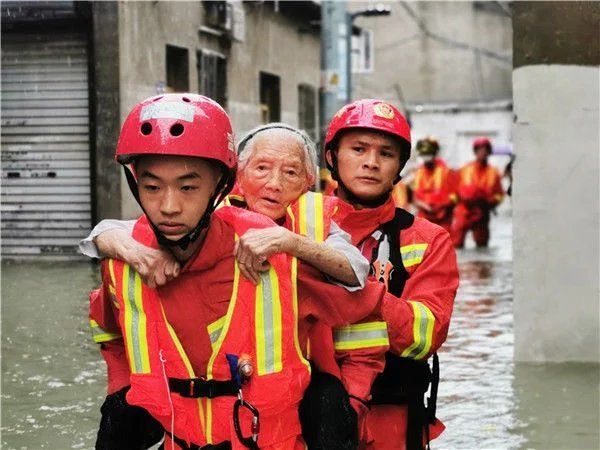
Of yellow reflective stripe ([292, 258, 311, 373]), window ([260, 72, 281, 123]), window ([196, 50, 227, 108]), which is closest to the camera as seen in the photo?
yellow reflective stripe ([292, 258, 311, 373])

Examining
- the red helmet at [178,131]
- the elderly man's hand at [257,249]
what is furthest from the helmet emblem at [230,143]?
the elderly man's hand at [257,249]

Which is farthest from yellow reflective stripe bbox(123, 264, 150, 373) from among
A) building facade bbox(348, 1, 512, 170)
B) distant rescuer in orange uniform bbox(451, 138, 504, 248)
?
building facade bbox(348, 1, 512, 170)

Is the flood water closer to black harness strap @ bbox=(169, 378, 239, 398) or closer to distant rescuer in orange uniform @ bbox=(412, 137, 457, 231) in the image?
black harness strap @ bbox=(169, 378, 239, 398)

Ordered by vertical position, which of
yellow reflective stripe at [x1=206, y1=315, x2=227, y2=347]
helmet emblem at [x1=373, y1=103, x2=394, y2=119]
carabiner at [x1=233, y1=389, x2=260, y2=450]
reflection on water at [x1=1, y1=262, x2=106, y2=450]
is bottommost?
reflection on water at [x1=1, y1=262, x2=106, y2=450]

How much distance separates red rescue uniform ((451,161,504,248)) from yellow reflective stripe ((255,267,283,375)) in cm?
1686

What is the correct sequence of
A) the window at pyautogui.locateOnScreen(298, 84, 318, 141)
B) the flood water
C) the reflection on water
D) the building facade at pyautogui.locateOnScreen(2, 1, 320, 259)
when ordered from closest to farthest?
the flood water, the reflection on water, the building facade at pyautogui.locateOnScreen(2, 1, 320, 259), the window at pyautogui.locateOnScreen(298, 84, 318, 141)

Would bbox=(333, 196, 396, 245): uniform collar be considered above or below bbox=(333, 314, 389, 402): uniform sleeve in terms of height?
above

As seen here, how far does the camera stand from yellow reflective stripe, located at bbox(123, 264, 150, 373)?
329cm

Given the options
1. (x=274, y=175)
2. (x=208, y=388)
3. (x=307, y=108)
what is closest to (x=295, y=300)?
(x=208, y=388)

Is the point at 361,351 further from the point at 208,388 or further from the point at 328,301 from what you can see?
the point at 208,388

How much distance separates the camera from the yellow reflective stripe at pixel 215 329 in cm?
326

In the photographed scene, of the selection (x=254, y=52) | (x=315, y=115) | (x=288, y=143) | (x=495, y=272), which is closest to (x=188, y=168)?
(x=288, y=143)

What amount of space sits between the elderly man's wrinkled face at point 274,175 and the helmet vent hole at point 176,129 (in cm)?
70

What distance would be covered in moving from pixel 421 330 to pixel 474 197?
16.4 metres
